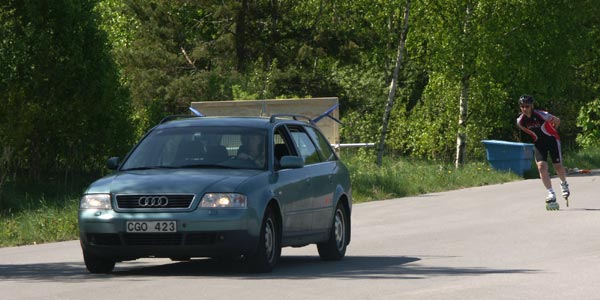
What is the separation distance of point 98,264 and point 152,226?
105 centimetres

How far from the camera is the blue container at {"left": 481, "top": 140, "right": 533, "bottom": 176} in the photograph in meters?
34.7

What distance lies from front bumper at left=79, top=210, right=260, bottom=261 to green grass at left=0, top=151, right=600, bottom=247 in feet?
22.5

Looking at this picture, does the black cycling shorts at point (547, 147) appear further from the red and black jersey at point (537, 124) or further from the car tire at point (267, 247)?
the car tire at point (267, 247)

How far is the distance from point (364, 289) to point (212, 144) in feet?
9.78

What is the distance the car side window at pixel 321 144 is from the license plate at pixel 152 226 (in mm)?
3219

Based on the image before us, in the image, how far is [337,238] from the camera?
14711 millimetres

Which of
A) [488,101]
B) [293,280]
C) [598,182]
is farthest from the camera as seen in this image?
[488,101]

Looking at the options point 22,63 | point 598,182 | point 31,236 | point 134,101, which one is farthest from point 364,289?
point 134,101

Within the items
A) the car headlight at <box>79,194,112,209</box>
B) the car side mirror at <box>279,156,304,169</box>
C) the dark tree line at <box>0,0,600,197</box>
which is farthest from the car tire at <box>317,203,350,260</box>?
the dark tree line at <box>0,0,600,197</box>

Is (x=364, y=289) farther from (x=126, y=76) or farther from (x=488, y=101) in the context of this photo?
(x=126, y=76)

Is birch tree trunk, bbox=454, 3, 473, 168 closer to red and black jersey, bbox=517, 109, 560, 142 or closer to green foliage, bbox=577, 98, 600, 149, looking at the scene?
green foliage, bbox=577, 98, 600, 149

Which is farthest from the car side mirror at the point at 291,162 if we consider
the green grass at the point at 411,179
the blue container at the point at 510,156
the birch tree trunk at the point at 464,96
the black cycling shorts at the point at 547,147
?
the birch tree trunk at the point at 464,96

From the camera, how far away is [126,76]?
2368 inches

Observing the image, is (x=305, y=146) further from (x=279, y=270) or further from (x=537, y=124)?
(x=537, y=124)
